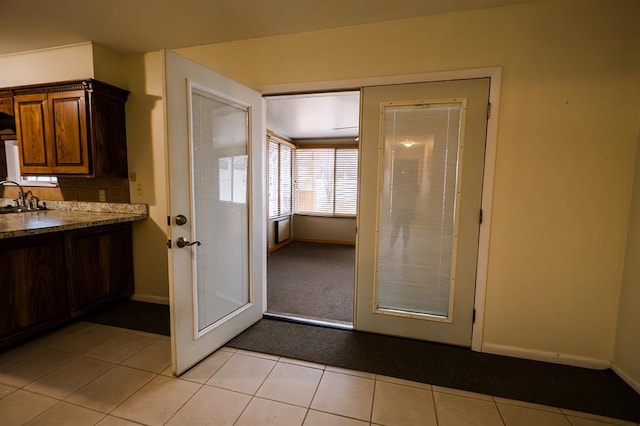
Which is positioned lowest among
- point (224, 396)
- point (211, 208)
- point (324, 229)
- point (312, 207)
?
point (224, 396)

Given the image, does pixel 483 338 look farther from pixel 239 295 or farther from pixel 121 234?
pixel 121 234

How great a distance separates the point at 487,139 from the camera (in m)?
2.04

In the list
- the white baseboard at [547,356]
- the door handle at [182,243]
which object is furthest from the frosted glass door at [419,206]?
the door handle at [182,243]

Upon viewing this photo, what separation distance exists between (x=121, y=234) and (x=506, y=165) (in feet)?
11.7

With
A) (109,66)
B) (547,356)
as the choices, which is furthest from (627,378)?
(109,66)

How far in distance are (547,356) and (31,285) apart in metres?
3.95

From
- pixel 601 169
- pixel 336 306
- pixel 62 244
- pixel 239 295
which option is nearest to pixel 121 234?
pixel 62 244

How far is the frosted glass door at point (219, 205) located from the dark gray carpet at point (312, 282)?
2.36 ft

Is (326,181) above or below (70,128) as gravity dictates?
below

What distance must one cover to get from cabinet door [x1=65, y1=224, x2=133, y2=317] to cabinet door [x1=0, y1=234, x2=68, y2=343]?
82 mm

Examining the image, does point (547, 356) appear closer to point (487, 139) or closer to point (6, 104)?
point (487, 139)

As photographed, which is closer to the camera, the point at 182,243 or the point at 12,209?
the point at 182,243

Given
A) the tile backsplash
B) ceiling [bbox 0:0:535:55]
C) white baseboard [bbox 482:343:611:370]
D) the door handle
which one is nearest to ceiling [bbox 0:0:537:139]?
ceiling [bbox 0:0:535:55]

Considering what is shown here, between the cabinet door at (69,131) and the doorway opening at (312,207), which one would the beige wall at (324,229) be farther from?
the cabinet door at (69,131)
